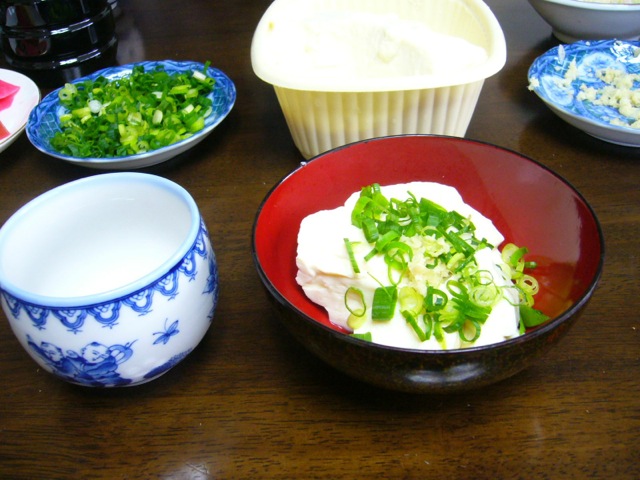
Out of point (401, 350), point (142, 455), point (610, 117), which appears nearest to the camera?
point (401, 350)

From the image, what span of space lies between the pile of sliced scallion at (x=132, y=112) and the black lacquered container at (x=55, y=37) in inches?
8.4

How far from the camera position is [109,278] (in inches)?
33.5


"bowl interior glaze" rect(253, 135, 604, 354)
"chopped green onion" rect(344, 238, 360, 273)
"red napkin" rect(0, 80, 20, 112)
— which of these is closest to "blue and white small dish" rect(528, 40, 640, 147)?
"bowl interior glaze" rect(253, 135, 604, 354)

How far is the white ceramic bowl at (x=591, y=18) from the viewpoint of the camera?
53.6 inches

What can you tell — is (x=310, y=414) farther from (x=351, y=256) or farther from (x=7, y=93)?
(x=7, y=93)

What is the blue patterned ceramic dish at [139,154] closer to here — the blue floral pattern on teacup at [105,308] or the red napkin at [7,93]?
the red napkin at [7,93]

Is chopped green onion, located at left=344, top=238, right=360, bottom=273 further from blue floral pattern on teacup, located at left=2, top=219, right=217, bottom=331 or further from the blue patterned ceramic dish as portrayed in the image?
the blue patterned ceramic dish

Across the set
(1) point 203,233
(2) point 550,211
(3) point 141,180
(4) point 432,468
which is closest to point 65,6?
(3) point 141,180

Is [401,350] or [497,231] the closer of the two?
[401,350]

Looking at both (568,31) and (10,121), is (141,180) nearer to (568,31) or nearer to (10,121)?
(10,121)

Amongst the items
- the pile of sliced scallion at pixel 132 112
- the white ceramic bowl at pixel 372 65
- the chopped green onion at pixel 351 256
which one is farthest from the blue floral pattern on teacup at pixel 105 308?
the pile of sliced scallion at pixel 132 112

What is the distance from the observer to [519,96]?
4.40 feet

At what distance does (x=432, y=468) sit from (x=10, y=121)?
1287 millimetres

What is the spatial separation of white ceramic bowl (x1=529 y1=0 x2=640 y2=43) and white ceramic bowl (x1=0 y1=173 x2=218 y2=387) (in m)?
1.21
